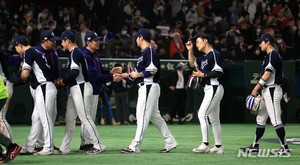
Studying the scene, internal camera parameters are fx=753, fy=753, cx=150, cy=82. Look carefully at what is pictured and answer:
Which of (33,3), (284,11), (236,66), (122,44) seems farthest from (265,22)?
(33,3)

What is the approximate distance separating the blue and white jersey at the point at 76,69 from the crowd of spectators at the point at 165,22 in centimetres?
984

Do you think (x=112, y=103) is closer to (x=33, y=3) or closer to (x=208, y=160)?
(x=33, y=3)

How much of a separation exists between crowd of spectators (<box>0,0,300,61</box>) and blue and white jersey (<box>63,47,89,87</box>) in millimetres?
9840

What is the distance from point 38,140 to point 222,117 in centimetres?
1124

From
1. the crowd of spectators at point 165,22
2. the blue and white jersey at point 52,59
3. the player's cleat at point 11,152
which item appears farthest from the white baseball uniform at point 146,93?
the crowd of spectators at point 165,22

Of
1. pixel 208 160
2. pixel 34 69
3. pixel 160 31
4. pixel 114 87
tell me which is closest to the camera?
pixel 208 160

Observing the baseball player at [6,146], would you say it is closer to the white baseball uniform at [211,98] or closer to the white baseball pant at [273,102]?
the white baseball uniform at [211,98]

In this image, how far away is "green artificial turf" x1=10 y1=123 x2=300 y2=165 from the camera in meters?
12.9

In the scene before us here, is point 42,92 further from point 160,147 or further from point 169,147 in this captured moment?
point 160,147

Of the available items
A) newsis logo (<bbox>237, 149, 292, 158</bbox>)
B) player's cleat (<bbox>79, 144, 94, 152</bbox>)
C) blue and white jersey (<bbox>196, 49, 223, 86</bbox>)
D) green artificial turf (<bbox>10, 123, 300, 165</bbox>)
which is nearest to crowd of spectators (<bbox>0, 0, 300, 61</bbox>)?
green artificial turf (<bbox>10, 123, 300, 165</bbox>)

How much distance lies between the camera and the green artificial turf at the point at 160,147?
1288 cm

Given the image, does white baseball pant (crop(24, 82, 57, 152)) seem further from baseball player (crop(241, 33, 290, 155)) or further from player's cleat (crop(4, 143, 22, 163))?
baseball player (crop(241, 33, 290, 155))

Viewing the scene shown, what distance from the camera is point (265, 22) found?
91.8 ft

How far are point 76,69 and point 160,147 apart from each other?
2.95m
